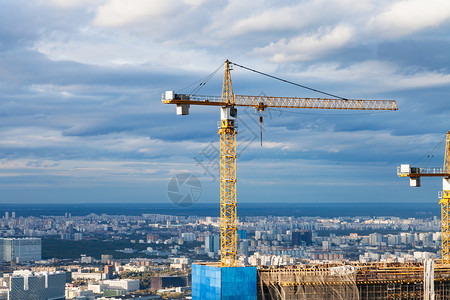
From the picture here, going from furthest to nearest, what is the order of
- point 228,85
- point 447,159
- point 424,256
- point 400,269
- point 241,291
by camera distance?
point 424,256, point 447,159, point 228,85, point 400,269, point 241,291

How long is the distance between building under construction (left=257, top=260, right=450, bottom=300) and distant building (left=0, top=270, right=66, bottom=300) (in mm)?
113058

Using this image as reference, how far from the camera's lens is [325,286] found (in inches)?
2253

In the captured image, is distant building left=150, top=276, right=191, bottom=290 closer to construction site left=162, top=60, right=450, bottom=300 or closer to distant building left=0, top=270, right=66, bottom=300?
distant building left=0, top=270, right=66, bottom=300

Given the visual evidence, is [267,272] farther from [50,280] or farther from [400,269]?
[50,280]

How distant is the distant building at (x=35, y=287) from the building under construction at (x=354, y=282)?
11306 cm

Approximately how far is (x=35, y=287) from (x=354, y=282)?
120 metres

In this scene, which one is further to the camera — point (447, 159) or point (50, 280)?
point (50, 280)

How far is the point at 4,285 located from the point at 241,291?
133m

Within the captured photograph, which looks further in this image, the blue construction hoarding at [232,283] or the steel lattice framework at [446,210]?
the steel lattice framework at [446,210]

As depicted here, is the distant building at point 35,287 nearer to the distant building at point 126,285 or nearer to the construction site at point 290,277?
the distant building at point 126,285

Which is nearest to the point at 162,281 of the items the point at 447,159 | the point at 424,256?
the point at 424,256

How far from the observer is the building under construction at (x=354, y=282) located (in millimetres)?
56719

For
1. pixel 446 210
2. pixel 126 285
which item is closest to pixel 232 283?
pixel 446 210

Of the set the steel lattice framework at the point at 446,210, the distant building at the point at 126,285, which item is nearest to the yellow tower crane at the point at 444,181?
the steel lattice framework at the point at 446,210
